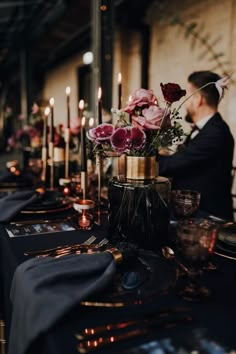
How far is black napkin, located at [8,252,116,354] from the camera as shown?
638 millimetres

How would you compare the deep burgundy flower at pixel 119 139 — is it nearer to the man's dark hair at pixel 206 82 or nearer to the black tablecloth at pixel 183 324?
the black tablecloth at pixel 183 324

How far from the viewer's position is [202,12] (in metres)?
3.12

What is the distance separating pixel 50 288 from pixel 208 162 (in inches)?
59.5

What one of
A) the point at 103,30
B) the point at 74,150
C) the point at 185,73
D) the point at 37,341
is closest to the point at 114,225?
the point at 37,341

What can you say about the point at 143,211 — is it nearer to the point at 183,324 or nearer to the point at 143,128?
the point at 143,128

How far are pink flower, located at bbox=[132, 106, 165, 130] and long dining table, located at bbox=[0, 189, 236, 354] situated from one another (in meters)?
0.36

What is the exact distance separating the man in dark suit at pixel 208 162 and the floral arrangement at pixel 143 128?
0.92 meters

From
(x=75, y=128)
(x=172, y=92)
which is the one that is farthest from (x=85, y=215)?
(x=75, y=128)

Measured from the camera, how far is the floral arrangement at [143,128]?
95 centimetres

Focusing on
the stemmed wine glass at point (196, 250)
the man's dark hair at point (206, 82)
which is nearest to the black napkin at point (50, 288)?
the stemmed wine glass at point (196, 250)

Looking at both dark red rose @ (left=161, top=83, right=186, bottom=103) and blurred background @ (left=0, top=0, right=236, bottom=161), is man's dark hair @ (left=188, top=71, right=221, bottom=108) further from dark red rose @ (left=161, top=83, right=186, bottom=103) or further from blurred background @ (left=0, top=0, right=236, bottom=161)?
dark red rose @ (left=161, top=83, right=186, bottom=103)

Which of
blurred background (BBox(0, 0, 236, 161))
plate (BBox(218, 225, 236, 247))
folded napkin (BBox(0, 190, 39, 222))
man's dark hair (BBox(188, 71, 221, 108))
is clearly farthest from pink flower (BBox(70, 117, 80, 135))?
plate (BBox(218, 225, 236, 247))

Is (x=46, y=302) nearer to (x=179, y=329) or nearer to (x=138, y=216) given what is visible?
(x=179, y=329)

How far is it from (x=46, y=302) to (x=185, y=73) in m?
3.13
